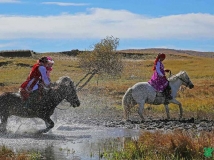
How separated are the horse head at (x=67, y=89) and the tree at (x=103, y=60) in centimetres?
4214

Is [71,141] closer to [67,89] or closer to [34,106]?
[34,106]

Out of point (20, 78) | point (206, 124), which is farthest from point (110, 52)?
point (206, 124)

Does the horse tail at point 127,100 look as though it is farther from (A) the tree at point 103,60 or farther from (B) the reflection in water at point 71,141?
(A) the tree at point 103,60

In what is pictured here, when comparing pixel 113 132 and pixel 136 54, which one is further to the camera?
pixel 136 54

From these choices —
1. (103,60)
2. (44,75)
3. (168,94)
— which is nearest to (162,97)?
(168,94)

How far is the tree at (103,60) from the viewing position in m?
60.3

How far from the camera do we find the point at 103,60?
61156 millimetres

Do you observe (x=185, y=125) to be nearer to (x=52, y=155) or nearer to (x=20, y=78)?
(x=52, y=155)

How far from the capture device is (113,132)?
57.5ft

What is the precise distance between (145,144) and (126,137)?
11.8ft

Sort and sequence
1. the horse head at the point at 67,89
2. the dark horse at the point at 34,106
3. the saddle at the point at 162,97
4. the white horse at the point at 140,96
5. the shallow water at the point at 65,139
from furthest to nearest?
the saddle at the point at 162,97 < the white horse at the point at 140,96 < the horse head at the point at 67,89 < the dark horse at the point at 34,106 < the shallow water at the point at 65,139

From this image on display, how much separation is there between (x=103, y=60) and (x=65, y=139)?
45869 mm

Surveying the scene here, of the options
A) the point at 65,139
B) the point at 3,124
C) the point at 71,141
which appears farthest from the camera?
the point at 3,124

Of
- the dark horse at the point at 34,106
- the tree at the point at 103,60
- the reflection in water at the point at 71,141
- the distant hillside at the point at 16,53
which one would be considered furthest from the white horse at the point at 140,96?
the distant hillside at the point at 16,53
